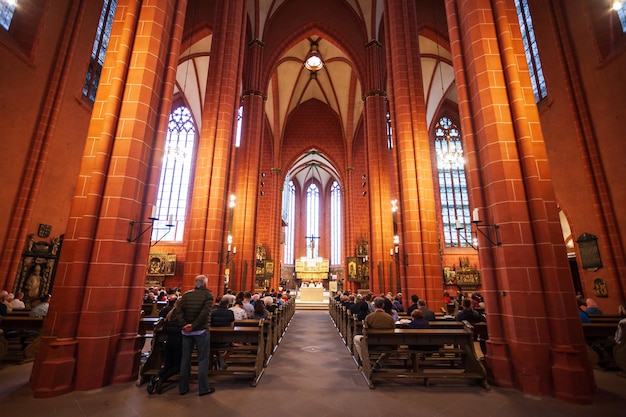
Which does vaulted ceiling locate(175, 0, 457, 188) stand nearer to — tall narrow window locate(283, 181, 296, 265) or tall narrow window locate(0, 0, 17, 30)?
tall narrow window locate(0, 0, 17, 30)

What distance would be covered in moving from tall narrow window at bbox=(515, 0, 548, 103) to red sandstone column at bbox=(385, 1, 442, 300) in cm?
596

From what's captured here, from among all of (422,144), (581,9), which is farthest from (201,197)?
(581,9)

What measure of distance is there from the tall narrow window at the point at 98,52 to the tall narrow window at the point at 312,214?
984 inches

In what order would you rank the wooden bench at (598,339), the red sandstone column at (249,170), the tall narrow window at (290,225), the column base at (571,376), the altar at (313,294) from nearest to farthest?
the column base at (571,376) → the wooden bench at (598,339) → the red sandstone column at (249,170) → the altar at (313,294) → the tall narrow window at (290,225)

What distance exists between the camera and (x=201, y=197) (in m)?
8.14

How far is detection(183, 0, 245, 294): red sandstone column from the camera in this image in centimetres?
794

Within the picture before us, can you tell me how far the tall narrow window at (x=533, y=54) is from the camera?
11.8 m

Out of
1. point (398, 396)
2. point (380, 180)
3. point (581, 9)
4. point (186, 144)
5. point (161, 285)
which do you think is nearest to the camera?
point (398, 396)

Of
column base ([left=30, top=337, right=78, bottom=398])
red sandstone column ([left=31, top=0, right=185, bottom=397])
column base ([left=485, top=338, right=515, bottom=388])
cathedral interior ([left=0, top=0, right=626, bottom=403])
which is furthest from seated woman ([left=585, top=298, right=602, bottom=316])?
column base ([left=30, top=337, right=78, bottom=398])

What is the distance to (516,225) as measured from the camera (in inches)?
161

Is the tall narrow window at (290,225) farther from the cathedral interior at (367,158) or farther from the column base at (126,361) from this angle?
the column base at (126,361)

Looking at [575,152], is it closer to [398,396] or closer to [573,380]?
[573,380]

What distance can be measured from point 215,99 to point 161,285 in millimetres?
13962

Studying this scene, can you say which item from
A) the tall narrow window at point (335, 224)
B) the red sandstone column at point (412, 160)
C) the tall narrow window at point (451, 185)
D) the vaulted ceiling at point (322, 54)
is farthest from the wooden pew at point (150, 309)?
the tall narrow window at point (335, 224)
